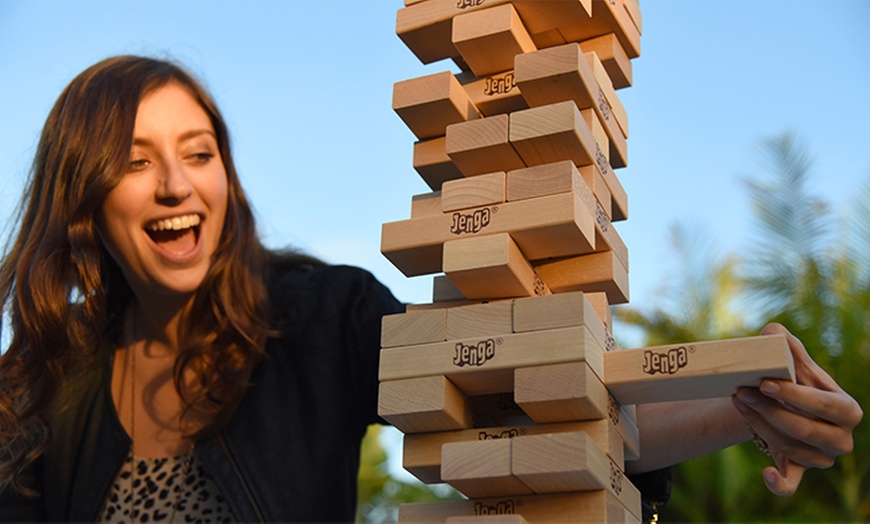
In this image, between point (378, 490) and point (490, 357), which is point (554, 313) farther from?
point (378, 490)

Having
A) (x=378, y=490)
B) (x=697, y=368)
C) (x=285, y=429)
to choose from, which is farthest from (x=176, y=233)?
(x=378, y=490)

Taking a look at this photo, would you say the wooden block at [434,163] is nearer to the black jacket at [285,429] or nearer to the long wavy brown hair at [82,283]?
the black jacket at [285,429]

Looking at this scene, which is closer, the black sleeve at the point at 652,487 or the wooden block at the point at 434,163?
the wooden block at the point at 434,163

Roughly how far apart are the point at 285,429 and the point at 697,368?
1607mm

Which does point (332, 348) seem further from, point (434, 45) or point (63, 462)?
point (434, 45)

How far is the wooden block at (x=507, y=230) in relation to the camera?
1664mm

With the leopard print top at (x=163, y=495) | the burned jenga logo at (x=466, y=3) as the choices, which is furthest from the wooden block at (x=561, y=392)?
the leopard print top at (x=163, y=495)

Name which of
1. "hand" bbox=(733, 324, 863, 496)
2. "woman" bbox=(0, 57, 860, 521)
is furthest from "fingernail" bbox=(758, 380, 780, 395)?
"woman" bbox=(0, 57, 860, 521)

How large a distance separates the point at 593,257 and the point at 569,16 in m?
0.55

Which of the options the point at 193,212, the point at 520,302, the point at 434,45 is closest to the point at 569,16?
the point at 434,45

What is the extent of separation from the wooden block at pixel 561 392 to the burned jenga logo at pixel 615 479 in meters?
0.11

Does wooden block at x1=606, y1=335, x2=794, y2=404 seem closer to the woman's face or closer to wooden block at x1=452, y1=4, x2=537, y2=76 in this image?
wooden block at x1=452, y1=4, x2=537, y2=76

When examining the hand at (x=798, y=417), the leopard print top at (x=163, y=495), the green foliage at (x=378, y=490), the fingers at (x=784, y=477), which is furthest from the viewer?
the green foliage at (x=378, y=490)

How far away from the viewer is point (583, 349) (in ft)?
5.12
